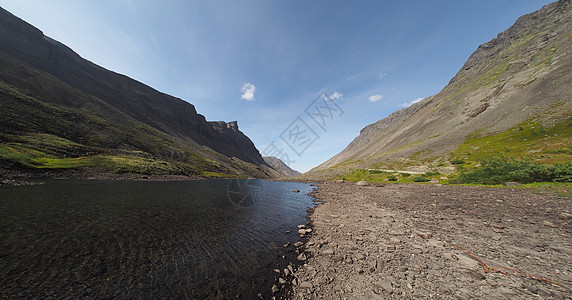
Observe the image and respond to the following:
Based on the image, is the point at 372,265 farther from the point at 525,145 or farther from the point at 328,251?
the point at 525,145

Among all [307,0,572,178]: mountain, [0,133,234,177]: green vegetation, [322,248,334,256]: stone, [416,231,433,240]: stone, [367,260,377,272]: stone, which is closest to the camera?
[367,260,377,272]: stone

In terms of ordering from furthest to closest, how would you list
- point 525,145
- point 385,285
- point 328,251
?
point 525,145 → point 328,251 → point 385,285

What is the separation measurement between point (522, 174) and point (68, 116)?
136395 mm

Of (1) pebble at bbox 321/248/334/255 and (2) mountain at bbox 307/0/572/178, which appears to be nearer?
→ (1) pebble at bbox 321/248/334/255

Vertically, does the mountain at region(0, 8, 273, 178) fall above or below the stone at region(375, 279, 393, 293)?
above

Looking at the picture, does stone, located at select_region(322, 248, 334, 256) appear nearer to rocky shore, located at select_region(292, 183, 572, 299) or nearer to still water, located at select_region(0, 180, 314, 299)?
rocky shore, located at select_region(292, 183, 572, 299)

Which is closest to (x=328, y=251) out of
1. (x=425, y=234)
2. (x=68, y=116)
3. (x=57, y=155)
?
(x=425, y=234)

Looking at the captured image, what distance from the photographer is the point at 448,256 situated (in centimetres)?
712

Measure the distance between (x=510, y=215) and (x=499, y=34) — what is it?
220562 millimetres

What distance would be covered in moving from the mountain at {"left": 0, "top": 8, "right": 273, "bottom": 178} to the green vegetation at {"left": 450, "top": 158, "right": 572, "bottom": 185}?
8496 cm

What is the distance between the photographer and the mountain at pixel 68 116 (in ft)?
163

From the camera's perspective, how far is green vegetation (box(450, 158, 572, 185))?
18336mm

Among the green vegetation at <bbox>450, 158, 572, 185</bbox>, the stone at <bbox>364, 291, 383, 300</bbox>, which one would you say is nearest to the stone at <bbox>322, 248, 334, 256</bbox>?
the stone at <bbox>364, 291, 383, 300</bbox>

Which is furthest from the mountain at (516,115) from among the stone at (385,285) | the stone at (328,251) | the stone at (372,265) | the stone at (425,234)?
the stone at (385,285)
